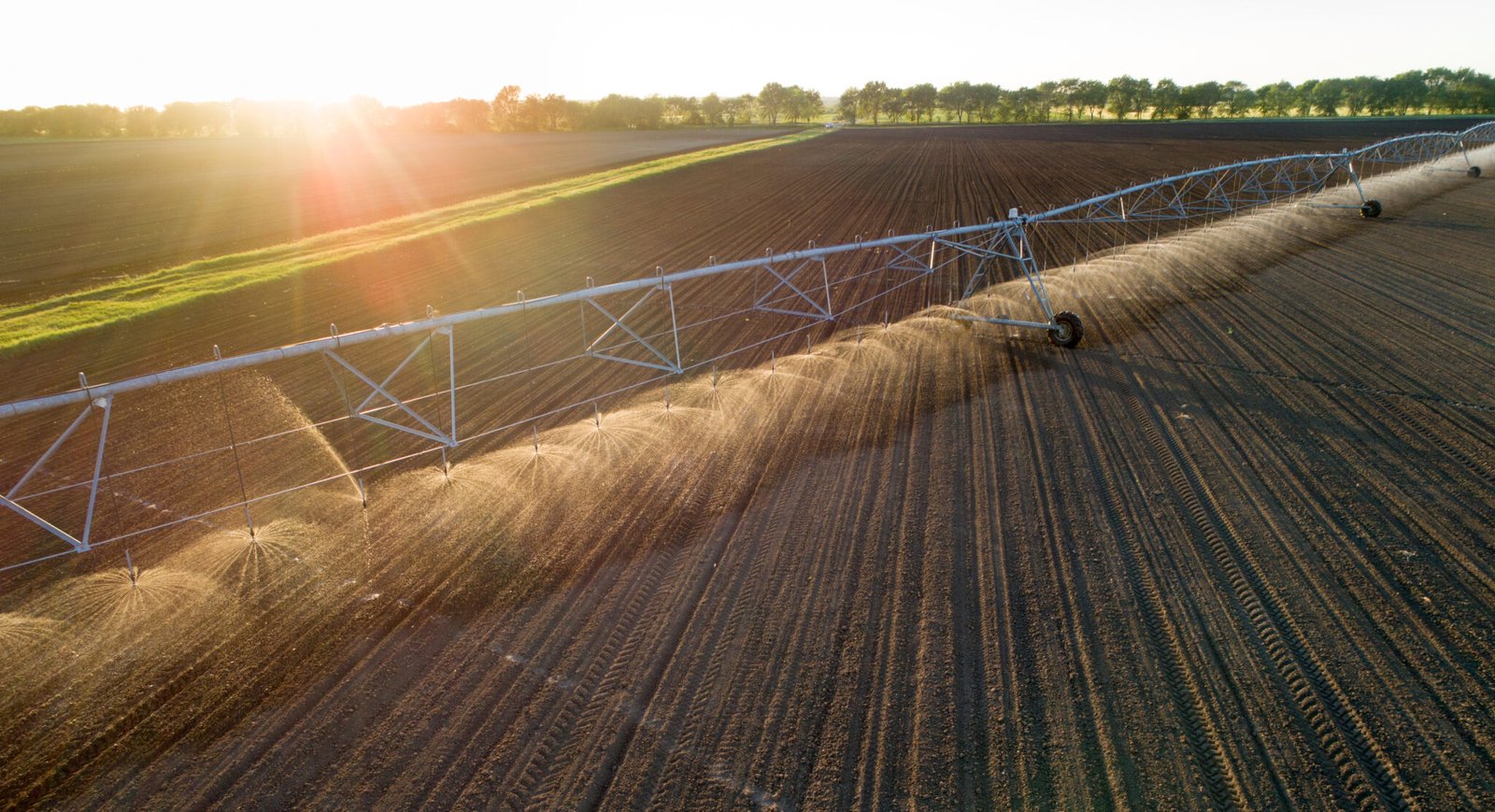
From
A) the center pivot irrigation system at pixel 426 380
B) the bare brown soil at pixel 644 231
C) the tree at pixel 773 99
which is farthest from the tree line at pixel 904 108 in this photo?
the center pivot irrigation system at pixel 426 380

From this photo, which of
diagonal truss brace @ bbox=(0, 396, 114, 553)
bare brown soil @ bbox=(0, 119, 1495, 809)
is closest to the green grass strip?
bare brown soil @ bbox=(0, 119, 1495, 809)

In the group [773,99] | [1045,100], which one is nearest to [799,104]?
[773,99]

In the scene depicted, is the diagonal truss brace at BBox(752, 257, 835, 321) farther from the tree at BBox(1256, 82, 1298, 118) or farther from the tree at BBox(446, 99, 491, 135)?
the tree at BBox(1256, 82, 1298, 118)

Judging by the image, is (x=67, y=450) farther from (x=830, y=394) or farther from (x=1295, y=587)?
(x=1295, y=587)

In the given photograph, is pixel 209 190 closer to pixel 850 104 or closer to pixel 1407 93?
pixel 850 104

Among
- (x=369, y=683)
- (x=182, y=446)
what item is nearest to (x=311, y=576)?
(x=369, y=683)
